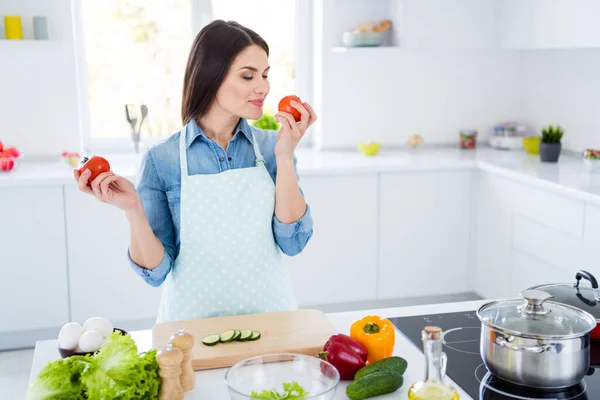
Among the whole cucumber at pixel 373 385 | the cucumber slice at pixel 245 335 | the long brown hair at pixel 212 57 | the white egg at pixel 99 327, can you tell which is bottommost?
the whole cucumber at pixel 373 385

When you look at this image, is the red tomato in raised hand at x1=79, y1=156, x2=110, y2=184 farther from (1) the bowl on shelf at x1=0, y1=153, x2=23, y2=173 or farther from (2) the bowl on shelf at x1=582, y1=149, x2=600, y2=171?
(2) the bowl on shelf at x1=582, y1=149, x2=600, y2=171

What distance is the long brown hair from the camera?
6.49ft

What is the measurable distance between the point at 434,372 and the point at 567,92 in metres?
3.44

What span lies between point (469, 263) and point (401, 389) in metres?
2.79

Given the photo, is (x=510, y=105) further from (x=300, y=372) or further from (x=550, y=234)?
(x=300, y=372)

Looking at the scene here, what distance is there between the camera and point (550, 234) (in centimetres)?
348

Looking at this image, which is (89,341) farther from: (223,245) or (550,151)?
(550,151)

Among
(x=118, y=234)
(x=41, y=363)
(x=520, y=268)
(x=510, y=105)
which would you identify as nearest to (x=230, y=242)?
(x=41, y=363)

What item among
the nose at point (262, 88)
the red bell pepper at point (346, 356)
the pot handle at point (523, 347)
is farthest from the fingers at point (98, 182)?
the pot handle at point (523, 347)

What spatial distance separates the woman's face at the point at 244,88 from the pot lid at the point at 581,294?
2.78 feet

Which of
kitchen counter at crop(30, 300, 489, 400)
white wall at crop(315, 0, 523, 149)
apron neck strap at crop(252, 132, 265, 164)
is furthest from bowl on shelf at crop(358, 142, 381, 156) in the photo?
kitchen counter at crop(30, 300, 489, 400)

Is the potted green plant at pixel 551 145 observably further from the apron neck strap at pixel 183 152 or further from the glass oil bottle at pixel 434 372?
the glass oil bottle at pixel 434 372

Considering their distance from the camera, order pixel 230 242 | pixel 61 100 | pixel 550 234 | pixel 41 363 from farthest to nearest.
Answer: pixel 61 100 → pixel 550 234 → pixel 230 242 → pixel 41 363

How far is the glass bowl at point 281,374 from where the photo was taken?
1372 millimetres
